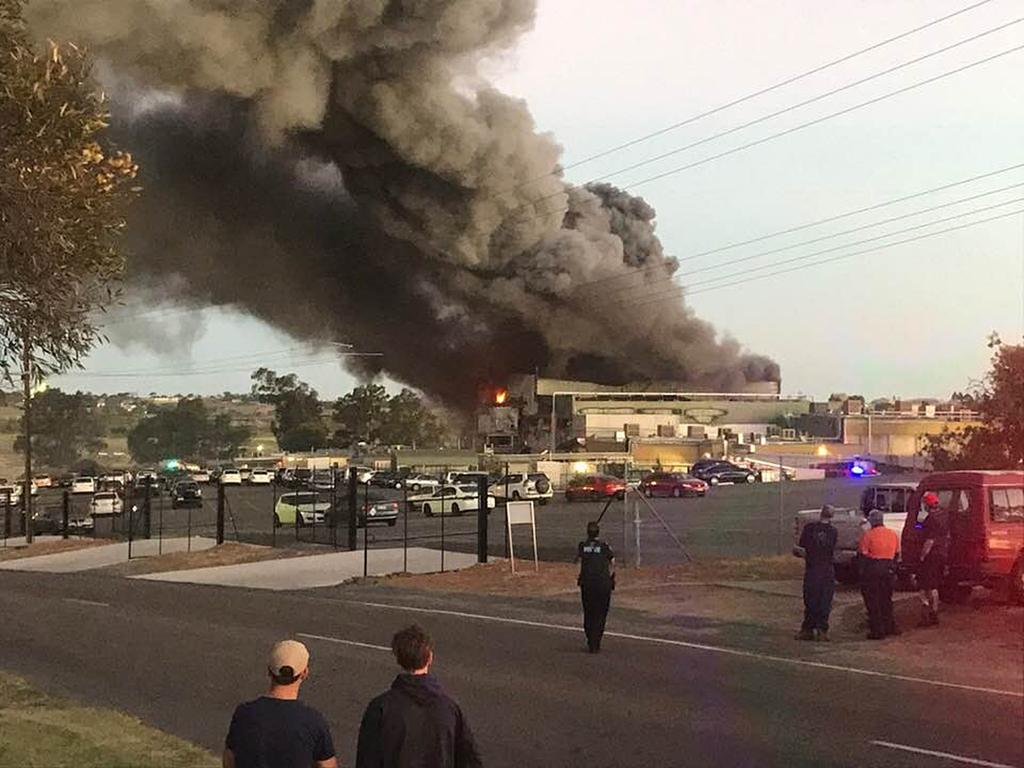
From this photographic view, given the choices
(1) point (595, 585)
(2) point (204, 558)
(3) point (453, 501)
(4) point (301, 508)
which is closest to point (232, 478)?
(3) point (453, 501)

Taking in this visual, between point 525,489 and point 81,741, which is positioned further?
point 525,489

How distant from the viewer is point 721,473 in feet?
184

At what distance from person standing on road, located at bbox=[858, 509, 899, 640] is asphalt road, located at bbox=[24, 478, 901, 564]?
37.7 feet

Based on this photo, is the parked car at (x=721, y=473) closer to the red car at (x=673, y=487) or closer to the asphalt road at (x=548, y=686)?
the red car at (x=673, y=487)

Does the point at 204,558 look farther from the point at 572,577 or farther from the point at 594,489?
the point at 594,489

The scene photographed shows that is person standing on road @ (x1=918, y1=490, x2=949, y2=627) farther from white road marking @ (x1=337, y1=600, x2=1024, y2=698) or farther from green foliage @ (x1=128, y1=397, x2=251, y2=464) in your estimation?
green foliage @ (x1=128, y1=397, x2=251, y2=464)

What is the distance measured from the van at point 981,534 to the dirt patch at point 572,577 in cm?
710

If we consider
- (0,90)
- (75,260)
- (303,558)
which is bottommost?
(303,558)

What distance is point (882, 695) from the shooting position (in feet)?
30.6

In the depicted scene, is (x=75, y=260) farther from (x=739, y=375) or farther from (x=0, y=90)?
(x=739, y=375)

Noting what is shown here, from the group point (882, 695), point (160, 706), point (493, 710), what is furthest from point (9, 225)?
point (882, 695)

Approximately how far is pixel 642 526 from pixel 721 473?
25.0m

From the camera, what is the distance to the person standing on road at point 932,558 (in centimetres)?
1108

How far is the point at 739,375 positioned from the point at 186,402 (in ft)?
226
